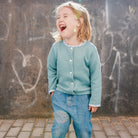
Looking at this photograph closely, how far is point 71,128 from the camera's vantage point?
3.62 meters

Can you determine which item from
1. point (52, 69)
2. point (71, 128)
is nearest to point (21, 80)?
point (71, 128)

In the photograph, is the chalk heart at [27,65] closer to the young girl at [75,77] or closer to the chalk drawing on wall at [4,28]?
the chalk drawing on wall at [4,28]

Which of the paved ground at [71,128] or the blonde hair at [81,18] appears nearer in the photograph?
the blonde hair at [81,18]

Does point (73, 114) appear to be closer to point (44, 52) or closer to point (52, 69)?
point (52, 69)

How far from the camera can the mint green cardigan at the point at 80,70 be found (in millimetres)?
2273

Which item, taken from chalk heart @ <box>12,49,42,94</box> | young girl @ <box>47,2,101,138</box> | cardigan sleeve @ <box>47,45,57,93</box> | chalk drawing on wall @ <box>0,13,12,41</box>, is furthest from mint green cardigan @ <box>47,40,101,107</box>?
chalk drawing on wall @ <box>0,13,12,41</box>

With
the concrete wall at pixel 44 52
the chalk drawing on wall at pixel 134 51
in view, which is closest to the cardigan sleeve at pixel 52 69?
the concrete wall at pixel 44 52

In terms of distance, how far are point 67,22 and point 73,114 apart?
1004 millimetres

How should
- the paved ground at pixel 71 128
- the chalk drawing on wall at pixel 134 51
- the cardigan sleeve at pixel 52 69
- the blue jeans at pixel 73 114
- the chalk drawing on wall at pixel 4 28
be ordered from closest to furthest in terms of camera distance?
the blue jeans at pixel 73 114 → the cardigan sleeve at pixel 52 69 → the paved ground at pixel 71 128 → the chalk drawing on wall at pixel 4 28 → the chalk drawing on wall at pixel 134 51

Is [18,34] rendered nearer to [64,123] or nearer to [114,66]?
[114,66]

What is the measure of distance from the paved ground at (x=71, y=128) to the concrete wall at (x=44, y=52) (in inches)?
7.4

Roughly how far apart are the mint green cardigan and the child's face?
0.16 metres

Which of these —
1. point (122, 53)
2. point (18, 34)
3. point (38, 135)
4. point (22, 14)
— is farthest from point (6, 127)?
point (122, 53)

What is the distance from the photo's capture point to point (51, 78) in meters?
2.48
